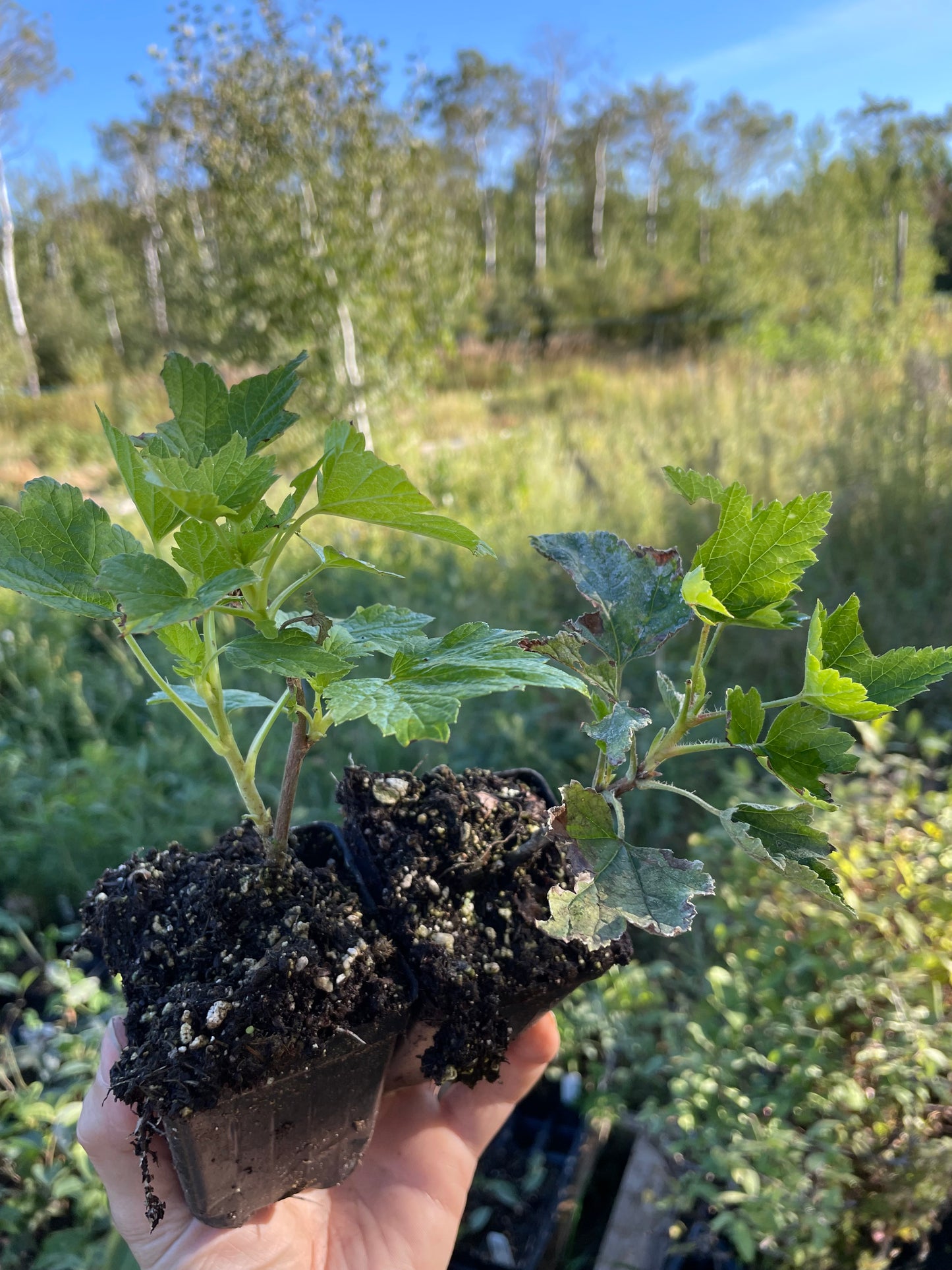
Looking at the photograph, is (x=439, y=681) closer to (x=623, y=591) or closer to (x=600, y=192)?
(x=623, y=591)

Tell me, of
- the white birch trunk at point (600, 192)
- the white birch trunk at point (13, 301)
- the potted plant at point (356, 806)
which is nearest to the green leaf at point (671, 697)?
the potted plant at point (356, 806)

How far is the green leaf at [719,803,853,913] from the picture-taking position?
1.85ft

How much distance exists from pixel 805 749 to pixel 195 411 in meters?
0.56

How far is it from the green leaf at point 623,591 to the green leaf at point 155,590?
30 centimetres

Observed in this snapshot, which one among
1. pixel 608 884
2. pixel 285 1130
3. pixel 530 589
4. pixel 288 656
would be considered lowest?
pixel 530 589

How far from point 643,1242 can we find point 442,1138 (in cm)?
95

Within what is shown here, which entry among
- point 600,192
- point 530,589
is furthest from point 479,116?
point 530,589

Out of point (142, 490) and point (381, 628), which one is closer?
point (142, 490)

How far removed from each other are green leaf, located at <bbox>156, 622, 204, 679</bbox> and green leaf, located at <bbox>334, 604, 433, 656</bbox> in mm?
118

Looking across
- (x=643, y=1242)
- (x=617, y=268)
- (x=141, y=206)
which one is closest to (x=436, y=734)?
(x=643, y=1242)

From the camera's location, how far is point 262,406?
2.07 ft

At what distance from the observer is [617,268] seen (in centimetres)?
2339

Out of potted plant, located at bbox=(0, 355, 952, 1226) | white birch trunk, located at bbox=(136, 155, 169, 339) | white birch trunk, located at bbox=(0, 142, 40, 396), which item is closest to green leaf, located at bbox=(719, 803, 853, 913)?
potted plant, located at bbox=(0, 355, 952, 1226)

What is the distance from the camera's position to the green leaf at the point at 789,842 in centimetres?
56
